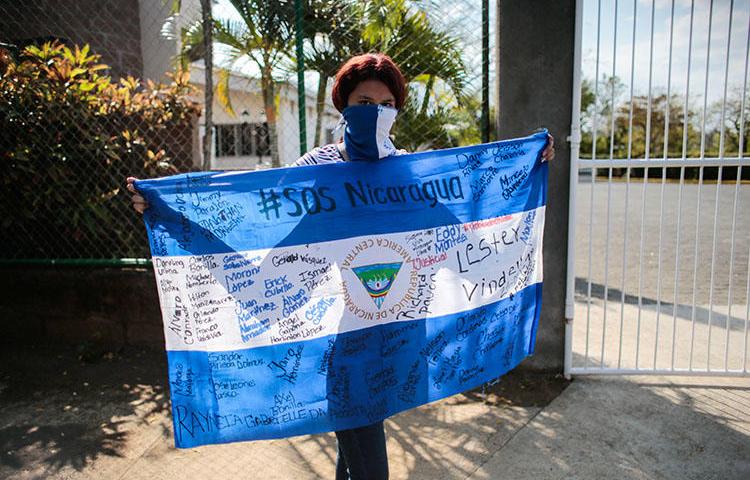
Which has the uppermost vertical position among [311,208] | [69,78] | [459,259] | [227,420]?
[69,78]

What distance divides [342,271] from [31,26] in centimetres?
556

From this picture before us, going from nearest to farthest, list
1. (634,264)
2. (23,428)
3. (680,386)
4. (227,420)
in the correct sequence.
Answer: (227,420) → (23,428) → (680,386) → (634,264)

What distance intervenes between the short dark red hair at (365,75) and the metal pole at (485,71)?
1823 millimetres

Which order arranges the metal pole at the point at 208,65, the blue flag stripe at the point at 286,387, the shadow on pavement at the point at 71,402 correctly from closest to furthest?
the blue flag stripe at the point at 286,387 < the shadow on pavement at the point at 71,402 < the metal pole at the point at 208,65

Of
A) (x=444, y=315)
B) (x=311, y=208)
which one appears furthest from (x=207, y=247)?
(x=444, y=315)

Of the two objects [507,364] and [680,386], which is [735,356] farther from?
[507,364]

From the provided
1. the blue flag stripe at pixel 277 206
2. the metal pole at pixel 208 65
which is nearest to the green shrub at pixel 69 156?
the metal pole at pixel 208 65

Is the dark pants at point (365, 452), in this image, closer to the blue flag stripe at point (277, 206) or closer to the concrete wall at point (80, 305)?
the blue flag stripe at point (277, 206)

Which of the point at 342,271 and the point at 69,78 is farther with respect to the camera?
the point at 69,78

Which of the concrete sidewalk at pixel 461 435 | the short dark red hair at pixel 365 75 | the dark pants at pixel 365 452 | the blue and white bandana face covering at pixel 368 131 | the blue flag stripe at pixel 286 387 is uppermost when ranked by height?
the short dark red hair at pixel 365 75

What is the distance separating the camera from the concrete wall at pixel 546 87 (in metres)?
3.38

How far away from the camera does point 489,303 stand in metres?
2.43

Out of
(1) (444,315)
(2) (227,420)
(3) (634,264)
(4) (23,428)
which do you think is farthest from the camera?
(3) (634,264)

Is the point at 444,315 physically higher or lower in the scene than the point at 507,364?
higher
